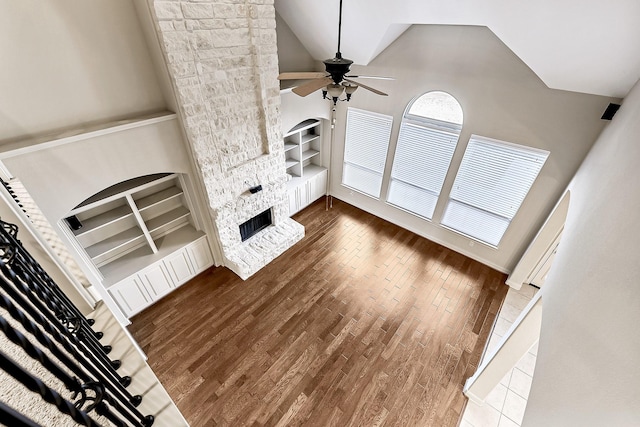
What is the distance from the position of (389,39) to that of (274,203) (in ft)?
11.8

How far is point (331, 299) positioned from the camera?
4.78 metres

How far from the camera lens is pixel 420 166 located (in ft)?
18.3

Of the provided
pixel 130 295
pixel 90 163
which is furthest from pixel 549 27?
pixel 130 295

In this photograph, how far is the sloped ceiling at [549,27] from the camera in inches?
100

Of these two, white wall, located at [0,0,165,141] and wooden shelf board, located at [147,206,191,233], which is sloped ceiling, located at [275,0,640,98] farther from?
wooden shelf board, located at [147,206,191,233]

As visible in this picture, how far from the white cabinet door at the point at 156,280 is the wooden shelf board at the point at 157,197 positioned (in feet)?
3.12

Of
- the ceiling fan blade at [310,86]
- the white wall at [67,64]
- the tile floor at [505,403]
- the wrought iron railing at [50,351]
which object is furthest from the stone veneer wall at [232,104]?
the tile floor at [505,403]

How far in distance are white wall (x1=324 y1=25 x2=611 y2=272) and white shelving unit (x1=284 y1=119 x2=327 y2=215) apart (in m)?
1.75

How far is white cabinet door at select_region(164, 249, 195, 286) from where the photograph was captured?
4559 mm

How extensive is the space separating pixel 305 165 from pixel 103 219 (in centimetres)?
447

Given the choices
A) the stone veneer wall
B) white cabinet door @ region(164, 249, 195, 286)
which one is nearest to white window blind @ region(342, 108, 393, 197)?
the stone veneer wall

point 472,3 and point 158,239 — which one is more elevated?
point 472,3

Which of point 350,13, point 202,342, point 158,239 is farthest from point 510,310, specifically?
point 158,239

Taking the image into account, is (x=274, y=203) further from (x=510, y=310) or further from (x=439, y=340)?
(x=510, y=310)
